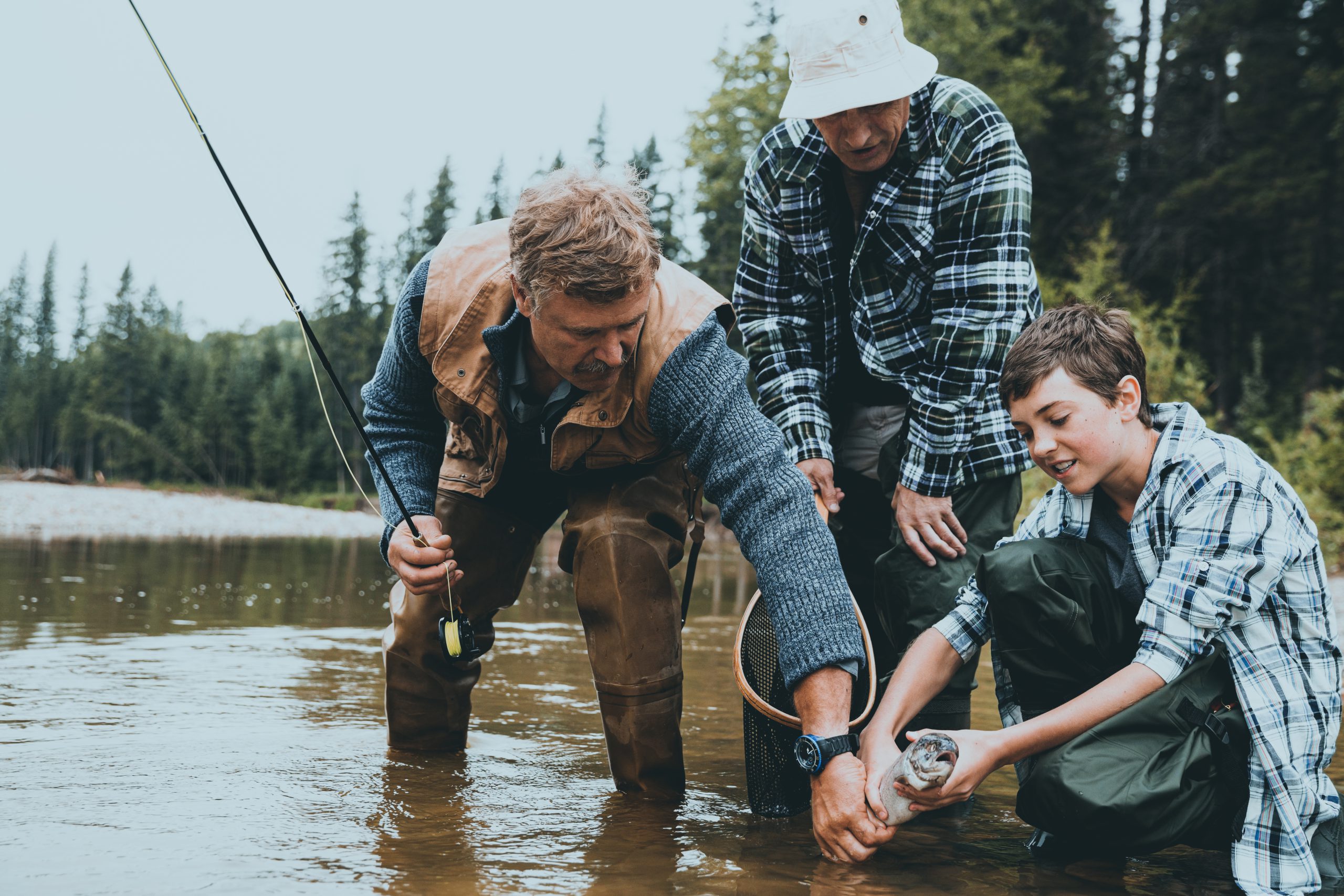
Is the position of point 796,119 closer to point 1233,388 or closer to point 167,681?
point 167,681

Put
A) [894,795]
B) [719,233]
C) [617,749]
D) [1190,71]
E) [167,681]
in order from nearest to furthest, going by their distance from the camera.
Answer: [894,795]
[617,749]
[167,681]
[1190,71]
[719,233]

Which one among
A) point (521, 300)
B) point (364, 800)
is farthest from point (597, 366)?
point (364, 800)

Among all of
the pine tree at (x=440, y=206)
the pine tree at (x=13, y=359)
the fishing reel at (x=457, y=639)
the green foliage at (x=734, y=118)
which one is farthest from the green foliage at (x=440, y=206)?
the fishing reel at (x=457, y=639)

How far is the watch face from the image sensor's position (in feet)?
7.17

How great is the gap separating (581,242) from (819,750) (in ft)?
3.95

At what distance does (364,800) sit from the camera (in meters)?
2.54

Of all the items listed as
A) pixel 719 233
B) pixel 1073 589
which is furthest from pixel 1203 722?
pixel 719 233

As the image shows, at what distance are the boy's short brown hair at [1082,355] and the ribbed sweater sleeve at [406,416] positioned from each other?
1558mm

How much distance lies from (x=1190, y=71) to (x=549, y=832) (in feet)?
82.1

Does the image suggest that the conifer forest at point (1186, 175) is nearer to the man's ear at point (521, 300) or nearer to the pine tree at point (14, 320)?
the man's ear at point (521, 300)

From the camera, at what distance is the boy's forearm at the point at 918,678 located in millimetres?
2318

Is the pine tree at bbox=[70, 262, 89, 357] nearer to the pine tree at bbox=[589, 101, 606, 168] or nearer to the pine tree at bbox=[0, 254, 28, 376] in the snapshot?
the pine tree at bbox=[0, 254, 28, 376]

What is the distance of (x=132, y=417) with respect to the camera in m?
61.7

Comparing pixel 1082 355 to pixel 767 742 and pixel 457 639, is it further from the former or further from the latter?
pixel 457 639
